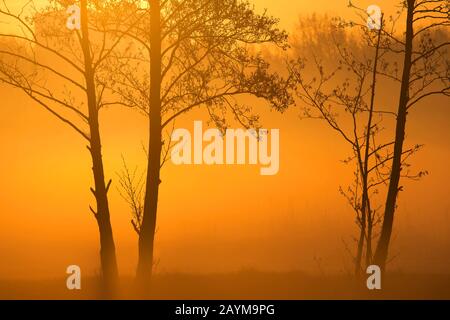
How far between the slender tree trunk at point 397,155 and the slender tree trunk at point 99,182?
7.85 meters

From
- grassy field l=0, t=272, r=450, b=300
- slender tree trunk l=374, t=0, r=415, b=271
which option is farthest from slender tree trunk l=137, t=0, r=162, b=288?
slender tree trunk l=374, t=0, r=415, b=271

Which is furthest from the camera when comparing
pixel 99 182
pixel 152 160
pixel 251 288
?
pixel 251 288

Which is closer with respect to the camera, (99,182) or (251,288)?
(99,182)

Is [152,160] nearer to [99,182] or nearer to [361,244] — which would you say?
[99,182]

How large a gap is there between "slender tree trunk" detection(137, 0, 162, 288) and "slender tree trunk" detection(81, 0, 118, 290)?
0.99 m

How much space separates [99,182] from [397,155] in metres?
8.71

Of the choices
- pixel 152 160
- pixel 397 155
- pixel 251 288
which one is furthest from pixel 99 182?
pixel 397 155

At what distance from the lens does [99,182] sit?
25.9 metres

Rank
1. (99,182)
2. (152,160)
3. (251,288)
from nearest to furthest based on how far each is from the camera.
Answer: (152,160) < (99,182) < (251,288)

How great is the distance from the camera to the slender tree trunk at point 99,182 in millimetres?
25938

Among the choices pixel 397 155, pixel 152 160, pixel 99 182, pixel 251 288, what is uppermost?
pixel 397 155

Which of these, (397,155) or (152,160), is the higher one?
(397,155)

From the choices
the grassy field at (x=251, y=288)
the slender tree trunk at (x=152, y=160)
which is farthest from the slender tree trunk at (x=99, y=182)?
the slender tree trunk at (x=152, y=160)
